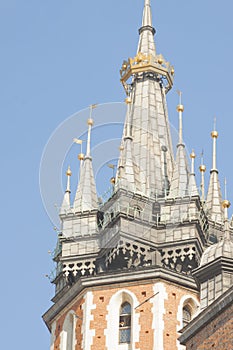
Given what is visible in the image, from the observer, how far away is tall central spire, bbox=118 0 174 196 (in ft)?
180

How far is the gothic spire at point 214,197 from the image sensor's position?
54.8 meters

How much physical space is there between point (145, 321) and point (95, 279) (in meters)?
2.44

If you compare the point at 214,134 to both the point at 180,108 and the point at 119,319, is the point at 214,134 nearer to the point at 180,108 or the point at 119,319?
the point at 180,108

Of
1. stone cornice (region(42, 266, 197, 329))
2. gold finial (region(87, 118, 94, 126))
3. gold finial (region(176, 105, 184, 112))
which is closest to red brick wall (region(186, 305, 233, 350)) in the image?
stone cornice (region(42, 266, 197, 329))

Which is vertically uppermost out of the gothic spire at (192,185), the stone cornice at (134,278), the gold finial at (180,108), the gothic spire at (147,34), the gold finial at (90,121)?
the gothic spire at (147,34)

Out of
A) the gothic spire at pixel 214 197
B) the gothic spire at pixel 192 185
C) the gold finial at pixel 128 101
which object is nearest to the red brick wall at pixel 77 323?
the gothic spire at pixel 192 185

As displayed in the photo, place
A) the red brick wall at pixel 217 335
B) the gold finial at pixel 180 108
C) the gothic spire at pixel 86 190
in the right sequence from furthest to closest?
1. the gold finial at pixel 180 108
2. the gothic spire at pixel 86 190
3. the red brick wall at pixel 217 335

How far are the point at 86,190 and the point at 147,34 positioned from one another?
1047 cm

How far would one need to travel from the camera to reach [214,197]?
5600cm

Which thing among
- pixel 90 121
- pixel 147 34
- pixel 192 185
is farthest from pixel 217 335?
pixel 147 34

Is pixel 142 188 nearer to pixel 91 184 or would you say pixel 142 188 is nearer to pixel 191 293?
pixel 91 184

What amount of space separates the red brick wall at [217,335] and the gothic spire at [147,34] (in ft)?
92.9

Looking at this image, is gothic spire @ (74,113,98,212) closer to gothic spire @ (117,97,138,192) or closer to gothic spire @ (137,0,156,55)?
gothic spire @ (117,97,138,192)

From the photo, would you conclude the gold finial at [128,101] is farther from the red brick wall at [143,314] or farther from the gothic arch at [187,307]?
the gothic arch at [187,307]
